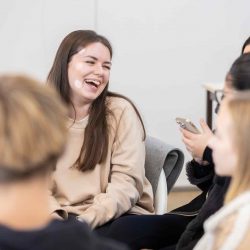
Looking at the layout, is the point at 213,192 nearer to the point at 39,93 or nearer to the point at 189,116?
the point at 39,93

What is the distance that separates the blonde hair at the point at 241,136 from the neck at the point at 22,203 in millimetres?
419

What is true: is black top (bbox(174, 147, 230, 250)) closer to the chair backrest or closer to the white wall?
the chair backrest

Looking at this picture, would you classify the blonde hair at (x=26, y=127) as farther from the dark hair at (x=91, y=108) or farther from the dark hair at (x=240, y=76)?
the dark hair at (x=91, y=108)

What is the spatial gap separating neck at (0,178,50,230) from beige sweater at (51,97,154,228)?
0.86 m

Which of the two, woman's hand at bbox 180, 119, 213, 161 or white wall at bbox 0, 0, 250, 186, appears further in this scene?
white wall at bbox 0, 0, 250, 186

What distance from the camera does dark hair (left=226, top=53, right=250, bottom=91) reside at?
131cm

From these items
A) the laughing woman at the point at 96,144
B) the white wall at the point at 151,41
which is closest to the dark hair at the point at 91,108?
the laughing woman at the point at 96,144

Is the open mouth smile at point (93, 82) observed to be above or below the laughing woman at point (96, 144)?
above

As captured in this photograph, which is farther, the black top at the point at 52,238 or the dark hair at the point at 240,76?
the dark hair at the point at 240,76

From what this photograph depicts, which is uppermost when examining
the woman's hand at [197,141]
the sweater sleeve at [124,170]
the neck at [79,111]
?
the neck at [79,111]

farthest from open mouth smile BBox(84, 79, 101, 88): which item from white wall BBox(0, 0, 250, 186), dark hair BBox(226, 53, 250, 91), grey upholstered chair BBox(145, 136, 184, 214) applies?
white wall BBox(0, 0, 250, 186)

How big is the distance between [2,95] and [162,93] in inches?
94.1

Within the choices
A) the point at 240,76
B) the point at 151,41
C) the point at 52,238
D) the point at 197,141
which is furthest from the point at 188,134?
the point at 151,41

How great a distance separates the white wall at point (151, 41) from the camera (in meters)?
2.90
